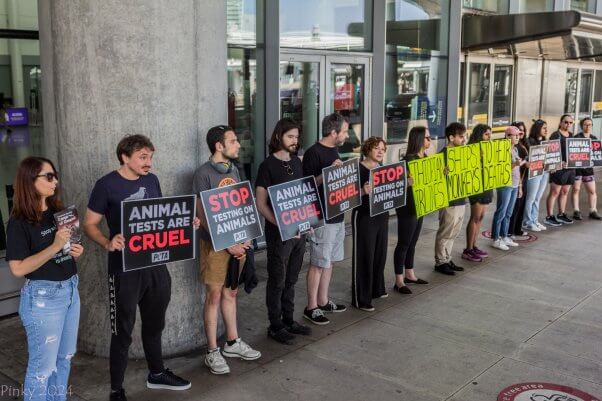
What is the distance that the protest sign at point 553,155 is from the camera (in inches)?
375

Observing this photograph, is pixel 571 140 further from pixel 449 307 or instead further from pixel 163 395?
pixel 163 395

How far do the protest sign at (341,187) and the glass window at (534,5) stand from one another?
11880mm

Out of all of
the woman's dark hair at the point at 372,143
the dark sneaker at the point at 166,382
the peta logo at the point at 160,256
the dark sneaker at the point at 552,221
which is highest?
the woman's dark hair at the point at 372,143

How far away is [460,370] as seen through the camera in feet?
16.4

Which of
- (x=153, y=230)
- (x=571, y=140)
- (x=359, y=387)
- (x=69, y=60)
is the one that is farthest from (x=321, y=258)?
(x=571, y=140)

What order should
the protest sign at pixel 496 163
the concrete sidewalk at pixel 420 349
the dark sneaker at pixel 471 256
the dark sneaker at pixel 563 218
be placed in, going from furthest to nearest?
the dark sneaker at pixel 563 218, the dark sneaker at pixel 471 256, the protest sign at pixel 496 163, the concrete sidewalk at pixel 420 349

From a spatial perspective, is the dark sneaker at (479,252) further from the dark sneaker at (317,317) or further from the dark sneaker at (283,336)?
the dark sneaker at (283,336)

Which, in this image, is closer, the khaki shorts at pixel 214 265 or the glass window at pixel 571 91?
the khaki shorts at pixel 214 265

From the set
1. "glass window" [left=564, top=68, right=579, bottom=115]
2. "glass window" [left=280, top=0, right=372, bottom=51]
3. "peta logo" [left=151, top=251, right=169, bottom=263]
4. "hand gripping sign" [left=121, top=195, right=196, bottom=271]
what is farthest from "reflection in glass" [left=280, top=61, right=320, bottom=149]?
"glass window" [left=564, top=68, right=579, bottom=115]

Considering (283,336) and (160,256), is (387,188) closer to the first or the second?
(283,336)

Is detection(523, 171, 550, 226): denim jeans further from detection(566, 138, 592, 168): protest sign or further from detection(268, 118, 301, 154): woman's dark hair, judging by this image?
detection(268, 118, 301, 154): woman's dark hair

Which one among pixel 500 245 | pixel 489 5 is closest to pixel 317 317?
pixel 500 245

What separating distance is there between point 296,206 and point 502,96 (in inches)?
452

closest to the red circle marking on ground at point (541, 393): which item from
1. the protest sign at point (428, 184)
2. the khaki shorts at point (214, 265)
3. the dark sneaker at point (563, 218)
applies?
the khaki shorts at point (214, 265)
